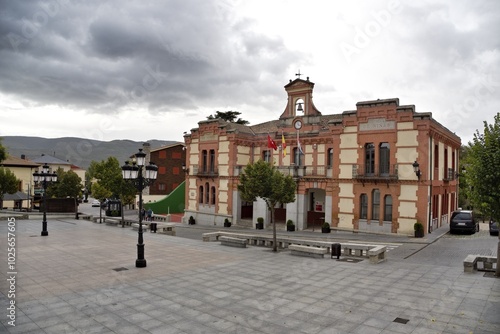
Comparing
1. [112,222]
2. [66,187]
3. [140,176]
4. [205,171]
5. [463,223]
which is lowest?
[112,222]

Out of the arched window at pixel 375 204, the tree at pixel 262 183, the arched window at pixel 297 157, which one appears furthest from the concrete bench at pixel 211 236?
the arched window at pixel 297 157

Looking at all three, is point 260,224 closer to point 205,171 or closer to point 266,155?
point 266,155

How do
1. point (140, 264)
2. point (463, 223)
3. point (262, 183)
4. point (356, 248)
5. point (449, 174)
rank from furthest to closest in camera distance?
point (449, 174), point (463, 223), point (262, 183), point (356, 248), point (140, 264)

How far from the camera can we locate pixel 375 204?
92.3 ft

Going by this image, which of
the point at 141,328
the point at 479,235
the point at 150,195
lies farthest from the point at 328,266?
the point at 150,195

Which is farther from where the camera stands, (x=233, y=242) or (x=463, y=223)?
(x=463, y=223)

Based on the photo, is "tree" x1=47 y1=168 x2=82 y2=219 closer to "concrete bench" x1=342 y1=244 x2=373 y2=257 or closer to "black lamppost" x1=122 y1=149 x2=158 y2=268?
"black lamppost" x1=122 y1=149 x2=158 y2=268

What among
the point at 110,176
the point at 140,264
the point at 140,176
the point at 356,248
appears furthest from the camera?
the point at 110,176

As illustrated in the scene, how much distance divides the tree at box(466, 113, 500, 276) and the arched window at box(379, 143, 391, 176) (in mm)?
14248

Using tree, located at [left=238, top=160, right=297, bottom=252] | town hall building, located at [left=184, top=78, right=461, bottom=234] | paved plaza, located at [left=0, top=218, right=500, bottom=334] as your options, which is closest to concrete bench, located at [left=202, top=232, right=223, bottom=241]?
paved plaza, located at [left=0, top=218, right=500, bottom=334]

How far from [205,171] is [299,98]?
12602mm

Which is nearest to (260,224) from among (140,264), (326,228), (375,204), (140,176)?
(326,228)

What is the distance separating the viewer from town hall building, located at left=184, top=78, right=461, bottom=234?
26453 millimetres

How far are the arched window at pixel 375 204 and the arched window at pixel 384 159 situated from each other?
4.94ft
